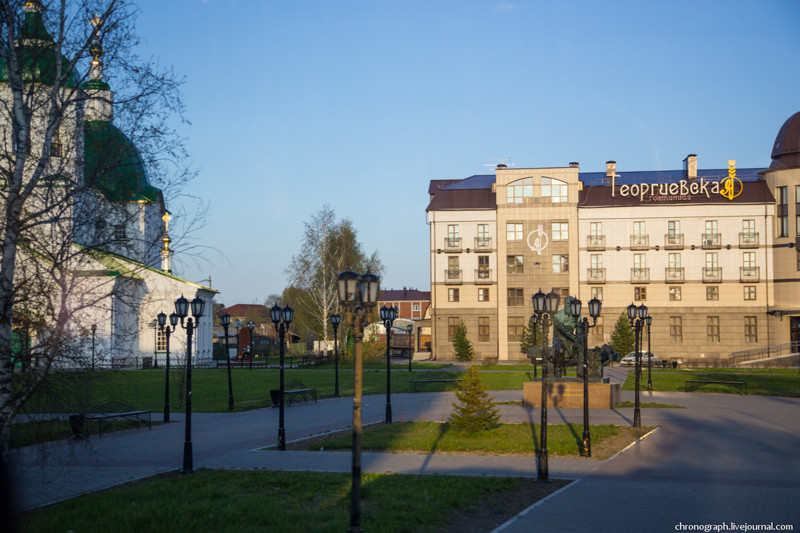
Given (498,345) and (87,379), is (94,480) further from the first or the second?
(498,345)

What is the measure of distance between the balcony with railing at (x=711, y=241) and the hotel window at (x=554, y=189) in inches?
487

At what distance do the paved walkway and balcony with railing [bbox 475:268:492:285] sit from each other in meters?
38.6

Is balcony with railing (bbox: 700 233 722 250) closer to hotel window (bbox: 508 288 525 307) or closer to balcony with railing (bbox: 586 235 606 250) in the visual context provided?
balcony with railing (bbox: 586 235 606 250)

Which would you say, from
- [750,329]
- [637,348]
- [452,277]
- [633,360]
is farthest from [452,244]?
[637,348]

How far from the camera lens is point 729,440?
17.3m

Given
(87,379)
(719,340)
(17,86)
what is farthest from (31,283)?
(719,340)

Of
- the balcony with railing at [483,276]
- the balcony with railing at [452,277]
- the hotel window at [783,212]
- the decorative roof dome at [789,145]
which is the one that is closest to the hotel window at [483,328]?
the balcony with railing at [483,276]

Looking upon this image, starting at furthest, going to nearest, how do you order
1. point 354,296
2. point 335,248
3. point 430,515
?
1. point 335,248
2. point 430,515
3. point 354,296

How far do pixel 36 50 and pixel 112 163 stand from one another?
7.68 ft

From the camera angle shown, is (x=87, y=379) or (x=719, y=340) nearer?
(x=87, y=379)

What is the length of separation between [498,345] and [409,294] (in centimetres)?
6788

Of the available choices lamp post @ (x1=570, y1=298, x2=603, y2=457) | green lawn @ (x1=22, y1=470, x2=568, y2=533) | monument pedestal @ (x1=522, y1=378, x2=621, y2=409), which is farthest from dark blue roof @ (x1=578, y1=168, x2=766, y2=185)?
green lawn @ (x1=22, y1=470, x2=568, y2=533)

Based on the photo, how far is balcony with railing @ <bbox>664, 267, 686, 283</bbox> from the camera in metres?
60.0

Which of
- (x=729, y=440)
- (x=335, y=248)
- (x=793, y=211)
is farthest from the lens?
(x=335, y=248)
